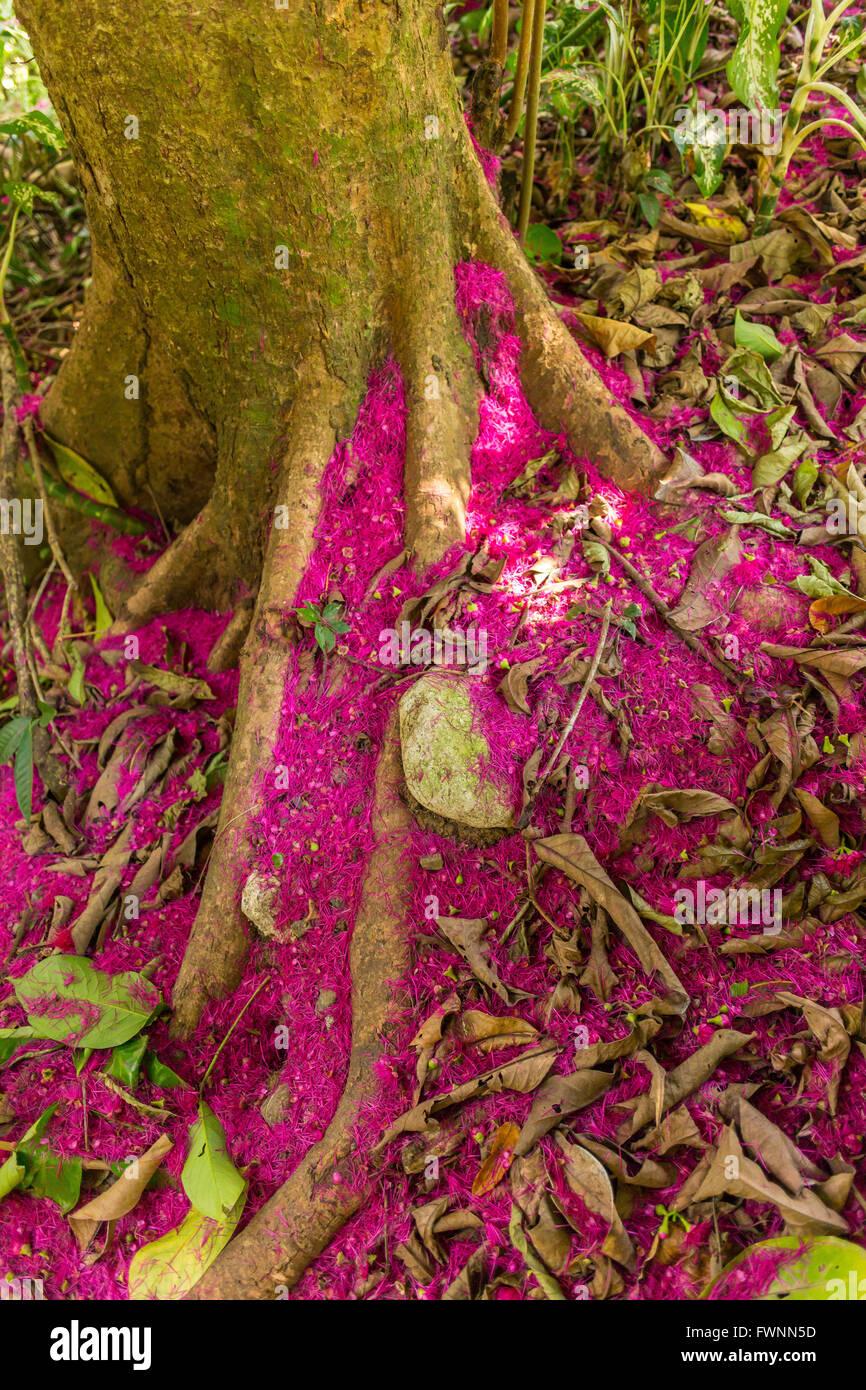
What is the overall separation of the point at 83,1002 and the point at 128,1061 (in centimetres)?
23

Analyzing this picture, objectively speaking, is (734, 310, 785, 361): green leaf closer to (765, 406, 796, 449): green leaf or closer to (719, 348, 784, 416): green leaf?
(719, 348, 784, 416): green leaf

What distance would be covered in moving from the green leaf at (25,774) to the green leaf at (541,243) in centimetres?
260

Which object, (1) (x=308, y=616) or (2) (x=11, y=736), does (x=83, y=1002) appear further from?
(1) (x=308, y=616)

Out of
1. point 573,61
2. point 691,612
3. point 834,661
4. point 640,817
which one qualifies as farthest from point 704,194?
point 640,817

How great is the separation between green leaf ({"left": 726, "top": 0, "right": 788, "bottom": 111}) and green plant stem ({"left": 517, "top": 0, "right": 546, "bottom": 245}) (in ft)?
2.05

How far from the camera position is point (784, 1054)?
6.51ft

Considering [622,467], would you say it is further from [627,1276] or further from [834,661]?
[627,1276]

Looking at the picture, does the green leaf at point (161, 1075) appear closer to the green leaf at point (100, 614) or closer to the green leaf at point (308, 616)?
the green leaf at point (308, 616)

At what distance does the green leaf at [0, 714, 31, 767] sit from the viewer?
3090 millimetres

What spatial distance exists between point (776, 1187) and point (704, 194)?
311 centimetres

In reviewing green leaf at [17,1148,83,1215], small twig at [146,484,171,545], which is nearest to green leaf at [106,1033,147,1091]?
green leaf at [17,1148,83,1215]

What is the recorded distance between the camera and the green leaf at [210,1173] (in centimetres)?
220

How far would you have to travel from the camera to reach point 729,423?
9.50 ft

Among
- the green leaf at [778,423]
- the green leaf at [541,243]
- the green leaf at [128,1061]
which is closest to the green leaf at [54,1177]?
the green leaf at [128,1061]
